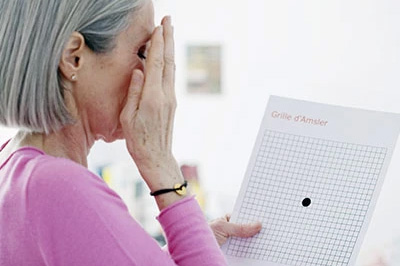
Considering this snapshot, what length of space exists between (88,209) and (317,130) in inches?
15.3

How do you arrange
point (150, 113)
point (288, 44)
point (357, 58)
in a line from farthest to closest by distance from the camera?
point (288, 44) → point (357, 58) → point (150, 113)

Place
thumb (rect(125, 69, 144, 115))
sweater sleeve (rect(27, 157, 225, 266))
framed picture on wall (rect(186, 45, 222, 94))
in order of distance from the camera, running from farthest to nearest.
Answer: framed picture on wall (rect(186, 45, 222, 94)) < thumb (rect(125, 69, 144, 115)) < sweater sleeve (rect(27, 157, 225, 266))

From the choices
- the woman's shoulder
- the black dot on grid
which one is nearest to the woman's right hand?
the woman's shoulder

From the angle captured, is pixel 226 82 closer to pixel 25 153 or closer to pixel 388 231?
pixel 388 231

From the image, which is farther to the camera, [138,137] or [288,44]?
[288,44]

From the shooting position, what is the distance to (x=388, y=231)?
2.07m

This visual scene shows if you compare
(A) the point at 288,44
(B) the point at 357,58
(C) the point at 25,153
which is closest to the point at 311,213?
(C) the point at 25,153

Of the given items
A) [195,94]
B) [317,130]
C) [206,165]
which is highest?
[317,130]

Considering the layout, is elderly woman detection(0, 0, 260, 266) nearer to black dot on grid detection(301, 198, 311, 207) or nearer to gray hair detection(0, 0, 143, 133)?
gray hair detection(0, 0, 143, 133)

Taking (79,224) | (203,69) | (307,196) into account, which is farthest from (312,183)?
(203,69)

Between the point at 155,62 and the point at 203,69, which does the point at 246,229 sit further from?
the point at 203,69

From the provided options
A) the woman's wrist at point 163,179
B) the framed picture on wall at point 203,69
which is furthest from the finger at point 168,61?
the framed picture on wall at point 203,69

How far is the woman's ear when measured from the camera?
81 centimetres

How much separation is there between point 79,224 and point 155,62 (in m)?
0.25
